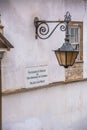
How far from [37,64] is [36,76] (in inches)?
12.7

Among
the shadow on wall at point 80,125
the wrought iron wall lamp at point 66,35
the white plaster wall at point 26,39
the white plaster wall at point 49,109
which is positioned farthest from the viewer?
the shadow on wall at point 80,125

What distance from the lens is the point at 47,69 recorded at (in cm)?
1009

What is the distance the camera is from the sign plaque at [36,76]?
31.3ft

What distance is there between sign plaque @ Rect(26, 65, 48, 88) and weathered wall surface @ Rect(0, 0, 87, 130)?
5.2 inches

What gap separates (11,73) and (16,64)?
0.27 m

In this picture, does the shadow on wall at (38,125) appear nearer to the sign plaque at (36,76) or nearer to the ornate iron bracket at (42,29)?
the sign plaque at (36,76)

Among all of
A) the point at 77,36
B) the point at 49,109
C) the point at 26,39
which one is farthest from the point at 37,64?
the point at 77,36

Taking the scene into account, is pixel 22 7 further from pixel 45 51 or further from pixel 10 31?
pixel 45 51

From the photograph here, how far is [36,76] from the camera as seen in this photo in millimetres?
9711

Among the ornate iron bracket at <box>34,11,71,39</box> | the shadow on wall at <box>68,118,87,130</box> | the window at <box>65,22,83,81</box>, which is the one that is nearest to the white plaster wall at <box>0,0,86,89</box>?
the ornate iron bracket at <box>34,11,71,39</box>

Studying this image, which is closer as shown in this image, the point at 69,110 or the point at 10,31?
the point at 10,31

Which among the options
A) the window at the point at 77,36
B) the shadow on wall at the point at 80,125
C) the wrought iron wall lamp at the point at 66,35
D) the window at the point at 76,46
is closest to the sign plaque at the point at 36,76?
the wrought iron wall lamp at the point at 66,35

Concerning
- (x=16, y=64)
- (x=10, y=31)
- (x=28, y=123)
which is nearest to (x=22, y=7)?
(x=10, y=31)

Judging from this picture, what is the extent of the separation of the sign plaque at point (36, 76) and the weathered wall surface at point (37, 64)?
13cm
